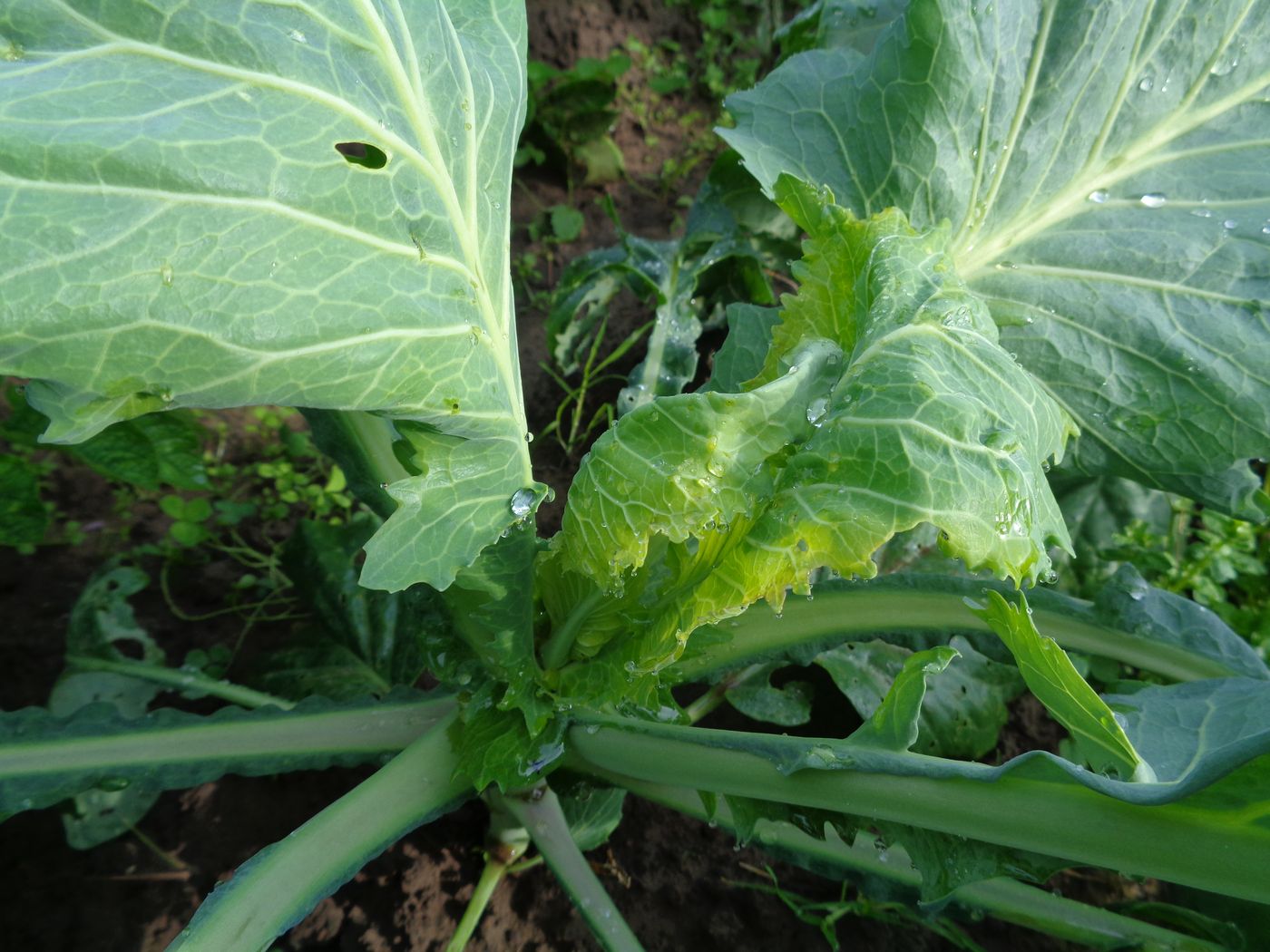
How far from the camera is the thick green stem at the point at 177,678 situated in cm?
147

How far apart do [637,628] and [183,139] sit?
0.77 m

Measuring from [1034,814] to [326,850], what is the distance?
0.85 metres

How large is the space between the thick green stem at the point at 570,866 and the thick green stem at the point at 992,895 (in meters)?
0.14

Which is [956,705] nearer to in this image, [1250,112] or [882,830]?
[882,830]

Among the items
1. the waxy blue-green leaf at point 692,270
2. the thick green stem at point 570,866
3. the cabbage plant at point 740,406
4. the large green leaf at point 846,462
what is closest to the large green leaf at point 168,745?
the cabbage plant at point 740,406

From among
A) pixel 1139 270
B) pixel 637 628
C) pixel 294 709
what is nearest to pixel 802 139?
pixel 1139 270

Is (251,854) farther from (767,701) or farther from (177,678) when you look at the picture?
(767,701)

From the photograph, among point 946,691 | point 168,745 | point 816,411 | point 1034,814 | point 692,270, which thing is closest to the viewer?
point 1034,814

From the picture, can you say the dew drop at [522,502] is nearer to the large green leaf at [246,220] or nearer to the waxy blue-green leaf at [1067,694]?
the large green leaf at [246,220]

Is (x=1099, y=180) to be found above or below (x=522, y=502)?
above

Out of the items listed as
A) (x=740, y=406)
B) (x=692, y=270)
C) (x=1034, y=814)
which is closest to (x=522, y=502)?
(x=740, y=406)

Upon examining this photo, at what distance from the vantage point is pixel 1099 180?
1.41 metres

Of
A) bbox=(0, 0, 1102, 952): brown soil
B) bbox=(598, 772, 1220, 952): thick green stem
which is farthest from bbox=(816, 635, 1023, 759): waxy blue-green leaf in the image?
bbox=(0, 0, 1102, 952): brown soil

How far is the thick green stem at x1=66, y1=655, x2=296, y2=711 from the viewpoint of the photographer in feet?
4.83
